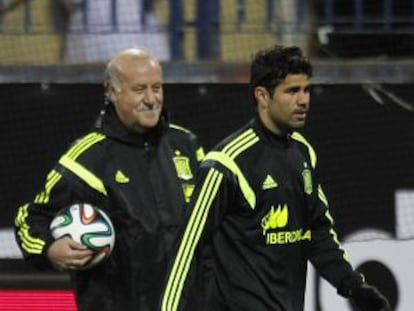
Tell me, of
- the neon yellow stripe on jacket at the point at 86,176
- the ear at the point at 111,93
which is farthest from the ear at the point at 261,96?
the neon yellow stripe on jacket at the point at 86,176

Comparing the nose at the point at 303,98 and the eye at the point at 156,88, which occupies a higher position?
the eye at the point at 156,88

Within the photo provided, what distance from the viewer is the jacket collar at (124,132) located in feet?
18.8

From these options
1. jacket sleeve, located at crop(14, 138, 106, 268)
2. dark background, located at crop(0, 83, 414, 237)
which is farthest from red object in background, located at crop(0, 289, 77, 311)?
jacket sleeve, located at crop(14, 138, 106, 268)

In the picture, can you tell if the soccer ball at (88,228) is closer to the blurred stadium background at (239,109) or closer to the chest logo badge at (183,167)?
the chest logo badge at (183,167)

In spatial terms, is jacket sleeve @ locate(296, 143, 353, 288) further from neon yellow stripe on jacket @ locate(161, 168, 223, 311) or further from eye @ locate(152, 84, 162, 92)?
eye @ locate(152, 84, 162, 92)

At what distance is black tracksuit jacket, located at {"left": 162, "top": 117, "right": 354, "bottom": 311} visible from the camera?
5.34 metres

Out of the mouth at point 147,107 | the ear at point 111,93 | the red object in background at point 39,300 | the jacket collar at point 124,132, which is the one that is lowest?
the red object in background at point 39,300

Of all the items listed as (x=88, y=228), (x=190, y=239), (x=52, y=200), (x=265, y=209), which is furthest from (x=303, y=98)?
(x=52, y=200)

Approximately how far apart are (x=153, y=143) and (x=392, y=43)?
2.38 meters

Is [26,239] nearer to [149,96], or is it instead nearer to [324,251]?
[149,96]

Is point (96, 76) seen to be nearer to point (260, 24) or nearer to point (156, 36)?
point (156, 36)

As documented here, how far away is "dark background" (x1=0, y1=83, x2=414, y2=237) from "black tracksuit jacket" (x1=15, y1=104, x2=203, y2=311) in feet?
5.28

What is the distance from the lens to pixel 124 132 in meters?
5.74

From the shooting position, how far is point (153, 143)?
19.0 ft
